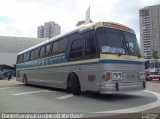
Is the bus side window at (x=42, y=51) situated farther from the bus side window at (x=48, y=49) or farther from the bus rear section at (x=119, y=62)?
the bus rear section at (x=119, y=62)

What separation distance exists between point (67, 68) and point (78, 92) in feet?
4.49

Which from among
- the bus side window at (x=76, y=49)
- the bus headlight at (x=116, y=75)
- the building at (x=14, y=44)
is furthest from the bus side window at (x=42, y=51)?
the building at (x=14, y=44)

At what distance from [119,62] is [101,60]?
0.75m

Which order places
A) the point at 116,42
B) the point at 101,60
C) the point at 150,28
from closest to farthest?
the point at 101,60 → the point at 116,42 → the point at 150,28

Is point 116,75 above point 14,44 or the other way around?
the other way around

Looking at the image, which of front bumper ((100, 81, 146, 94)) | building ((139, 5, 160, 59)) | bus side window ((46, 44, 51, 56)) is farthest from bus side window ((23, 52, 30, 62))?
building ((139, 5, 160, 59))

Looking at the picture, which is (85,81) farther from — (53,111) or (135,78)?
(53,111)

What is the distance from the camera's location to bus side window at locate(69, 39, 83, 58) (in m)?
11.7

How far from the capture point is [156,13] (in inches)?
3462

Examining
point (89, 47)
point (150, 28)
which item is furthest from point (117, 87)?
point (150, 28)

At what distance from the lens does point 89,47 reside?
11.0 metres

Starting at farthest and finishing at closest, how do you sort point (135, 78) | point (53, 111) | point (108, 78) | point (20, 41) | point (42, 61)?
1. point (20, 41)
2. point (42, 61)
3. point (135, 78)
4. point (108, 78)
5. point (53, 111)

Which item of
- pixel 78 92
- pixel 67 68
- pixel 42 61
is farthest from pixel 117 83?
pixel 42 61

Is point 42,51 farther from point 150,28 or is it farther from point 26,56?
point 150,28
